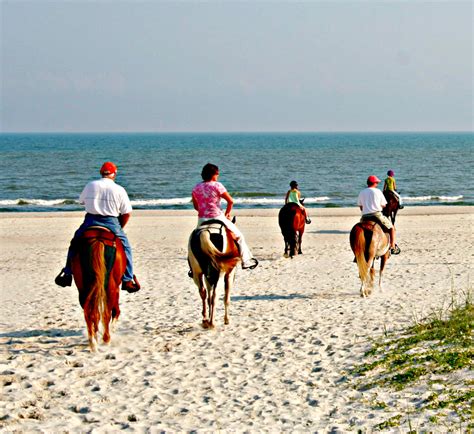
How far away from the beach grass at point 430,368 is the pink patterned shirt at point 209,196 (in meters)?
3.09

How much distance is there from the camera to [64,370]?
27.8 ft

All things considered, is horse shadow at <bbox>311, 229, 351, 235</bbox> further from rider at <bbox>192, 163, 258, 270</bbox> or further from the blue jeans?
the blue jeans

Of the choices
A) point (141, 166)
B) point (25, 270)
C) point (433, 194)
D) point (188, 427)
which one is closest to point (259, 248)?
point (25, 270)

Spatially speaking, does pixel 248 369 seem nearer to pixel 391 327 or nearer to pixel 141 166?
pixel 391 327

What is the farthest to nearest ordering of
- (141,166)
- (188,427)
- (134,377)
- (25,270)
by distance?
(141,166)
(25,270)
(134,377)
(188,427)

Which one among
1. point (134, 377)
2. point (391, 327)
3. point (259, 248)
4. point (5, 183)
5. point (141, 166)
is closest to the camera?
point (134, 377)

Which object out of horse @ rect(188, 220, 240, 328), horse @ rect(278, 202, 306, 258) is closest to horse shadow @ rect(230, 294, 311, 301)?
horse @ rect(188, 220, 240, 328)

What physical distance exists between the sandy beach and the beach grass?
13 cm

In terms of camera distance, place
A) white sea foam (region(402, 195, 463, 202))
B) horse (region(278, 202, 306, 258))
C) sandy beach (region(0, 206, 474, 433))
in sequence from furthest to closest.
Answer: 1. white sea foam (region(402, 195, 463, 202))
2. horse (region(278, 202, 306, 258))
3. sandy beach (region(0, 206, 474, 433))

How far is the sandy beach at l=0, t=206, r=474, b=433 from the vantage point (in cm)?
703

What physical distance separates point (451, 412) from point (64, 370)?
15.5 feet

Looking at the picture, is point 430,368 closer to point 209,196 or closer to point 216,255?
point 216,255

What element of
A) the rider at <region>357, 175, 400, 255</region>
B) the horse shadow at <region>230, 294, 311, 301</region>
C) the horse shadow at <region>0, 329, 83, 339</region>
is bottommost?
the horse shadow at <region>0, 329, 83, 339</region>

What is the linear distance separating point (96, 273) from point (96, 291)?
0.26 meters
